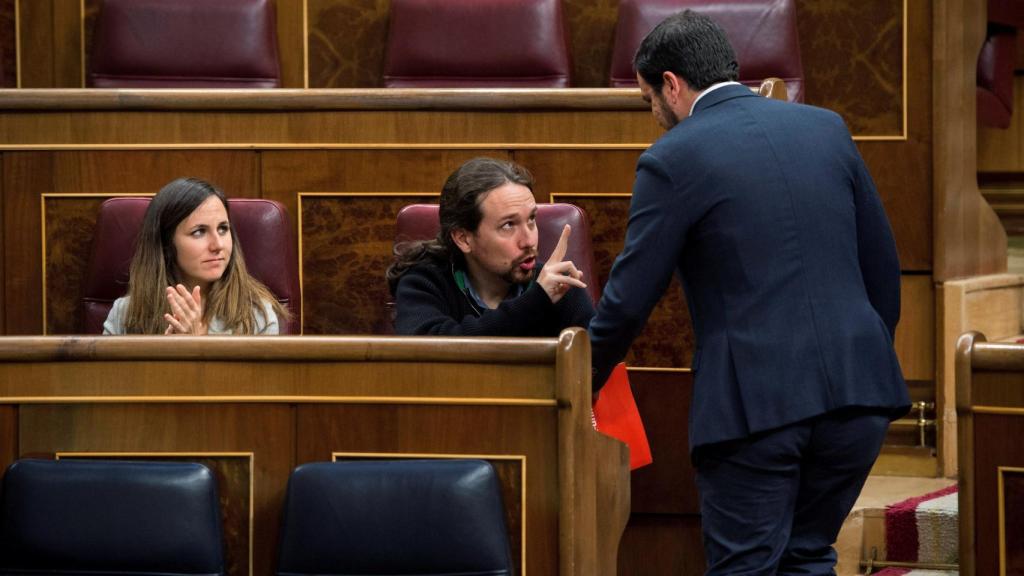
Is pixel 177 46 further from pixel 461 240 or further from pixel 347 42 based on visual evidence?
pixel 461 240

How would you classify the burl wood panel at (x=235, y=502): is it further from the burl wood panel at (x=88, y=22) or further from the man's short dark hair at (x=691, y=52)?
the burl wood panel at (x=88, y=22)

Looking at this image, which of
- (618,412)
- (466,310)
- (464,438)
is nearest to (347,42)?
(466,310)

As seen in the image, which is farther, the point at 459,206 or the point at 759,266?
the point at 459,206

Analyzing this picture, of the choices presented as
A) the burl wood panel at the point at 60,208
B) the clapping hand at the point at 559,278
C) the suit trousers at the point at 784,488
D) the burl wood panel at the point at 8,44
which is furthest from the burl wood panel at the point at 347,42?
the suit trousers at the point at 784,488

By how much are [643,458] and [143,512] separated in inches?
15.0

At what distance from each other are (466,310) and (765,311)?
0.33 meters

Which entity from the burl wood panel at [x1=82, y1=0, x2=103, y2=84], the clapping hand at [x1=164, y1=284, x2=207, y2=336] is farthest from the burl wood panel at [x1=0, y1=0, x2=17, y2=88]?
the clapping hand at [x1=164, y1=284, x2=207, y2=336]

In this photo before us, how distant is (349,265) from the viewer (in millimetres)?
1269

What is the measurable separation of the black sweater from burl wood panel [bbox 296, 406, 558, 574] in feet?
0.44

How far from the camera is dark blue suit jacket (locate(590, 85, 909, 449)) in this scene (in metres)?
0.78

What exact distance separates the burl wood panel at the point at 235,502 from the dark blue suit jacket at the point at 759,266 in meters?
0.26

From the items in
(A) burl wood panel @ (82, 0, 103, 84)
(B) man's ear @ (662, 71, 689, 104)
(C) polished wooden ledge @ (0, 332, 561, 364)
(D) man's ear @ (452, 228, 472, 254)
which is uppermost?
(A) burl wood panel @ (82, 0, 103, 84)

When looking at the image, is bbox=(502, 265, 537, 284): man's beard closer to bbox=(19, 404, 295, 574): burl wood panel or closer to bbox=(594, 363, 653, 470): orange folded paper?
bbox=(594, 363, 653, 470): orange folded paper

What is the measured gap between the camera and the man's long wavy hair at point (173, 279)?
1125 mm
